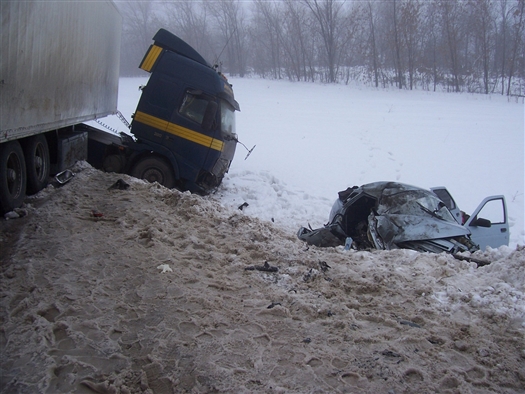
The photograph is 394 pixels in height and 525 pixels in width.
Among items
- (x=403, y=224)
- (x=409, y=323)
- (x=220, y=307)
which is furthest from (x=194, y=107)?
(x=409, y=323)

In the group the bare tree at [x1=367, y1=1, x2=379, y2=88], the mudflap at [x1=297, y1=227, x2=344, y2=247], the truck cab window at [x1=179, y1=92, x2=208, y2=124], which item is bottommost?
the mudflap at [x1=297, y1=227, x2=344, y2=247]

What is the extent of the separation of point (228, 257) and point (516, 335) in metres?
3.04

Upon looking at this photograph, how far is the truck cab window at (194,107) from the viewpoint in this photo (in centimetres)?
1005

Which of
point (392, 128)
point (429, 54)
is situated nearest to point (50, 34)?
point (392, 128)

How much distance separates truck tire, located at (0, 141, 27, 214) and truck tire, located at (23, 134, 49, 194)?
0.32 metres

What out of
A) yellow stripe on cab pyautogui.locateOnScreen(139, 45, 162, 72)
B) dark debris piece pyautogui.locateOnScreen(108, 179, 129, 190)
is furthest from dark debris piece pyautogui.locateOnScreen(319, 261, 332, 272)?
yellow stripe on cab pyautogui.locateOnScreen(139, 45, 162, 72)

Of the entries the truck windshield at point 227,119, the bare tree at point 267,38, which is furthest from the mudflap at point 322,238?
the bare tree at point 267,38

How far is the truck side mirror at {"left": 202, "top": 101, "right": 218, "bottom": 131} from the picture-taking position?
9938 millimetres

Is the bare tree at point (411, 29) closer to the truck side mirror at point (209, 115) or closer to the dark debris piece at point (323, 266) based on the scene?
the truck side mirror at point (209, 115)

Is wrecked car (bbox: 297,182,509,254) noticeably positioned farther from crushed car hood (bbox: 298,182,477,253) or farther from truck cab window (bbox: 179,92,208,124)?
truck cab window (bbox: 179,92,208,124)

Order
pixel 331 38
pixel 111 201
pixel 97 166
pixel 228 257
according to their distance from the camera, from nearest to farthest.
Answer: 1. pixel 228 257
2. pixel 111 201
3. pixel 97 166
4. pixel 331 38

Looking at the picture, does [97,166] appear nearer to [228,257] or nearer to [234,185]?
[234,185]

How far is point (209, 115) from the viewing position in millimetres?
9953

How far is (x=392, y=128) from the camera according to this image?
19266 millimetres
